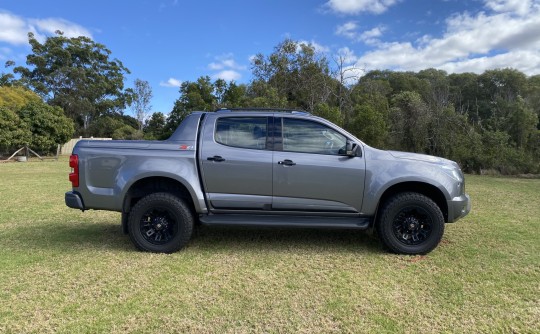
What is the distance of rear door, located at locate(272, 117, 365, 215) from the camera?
15.5 feet

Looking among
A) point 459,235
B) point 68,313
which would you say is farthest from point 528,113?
point 68,313

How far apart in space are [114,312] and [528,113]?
2314cm

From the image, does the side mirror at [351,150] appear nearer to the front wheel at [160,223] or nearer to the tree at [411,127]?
the front wheel at [160,223]

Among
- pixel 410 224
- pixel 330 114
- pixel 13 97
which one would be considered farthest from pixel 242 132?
pixel 13 97

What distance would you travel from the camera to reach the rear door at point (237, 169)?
474 cm

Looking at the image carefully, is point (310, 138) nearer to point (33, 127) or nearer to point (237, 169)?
point (237, 169)

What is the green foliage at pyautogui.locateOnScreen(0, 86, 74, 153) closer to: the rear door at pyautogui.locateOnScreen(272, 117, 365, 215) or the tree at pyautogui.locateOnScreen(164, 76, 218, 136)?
the tree at pyautogui.locateOnScreen(164, 76, 218, 136)

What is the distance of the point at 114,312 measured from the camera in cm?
331

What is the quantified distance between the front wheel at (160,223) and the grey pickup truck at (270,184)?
0.01 metres

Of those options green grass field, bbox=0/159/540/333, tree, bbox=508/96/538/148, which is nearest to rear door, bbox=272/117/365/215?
green grass field, bbox=0/159/540/333

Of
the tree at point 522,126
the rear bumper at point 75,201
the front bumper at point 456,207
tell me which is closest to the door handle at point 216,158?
the rear bumper at point 75,201

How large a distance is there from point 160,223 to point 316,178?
2.00 m

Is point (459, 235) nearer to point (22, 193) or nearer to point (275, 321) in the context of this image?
point (275, 321)

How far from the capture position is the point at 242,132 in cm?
493
